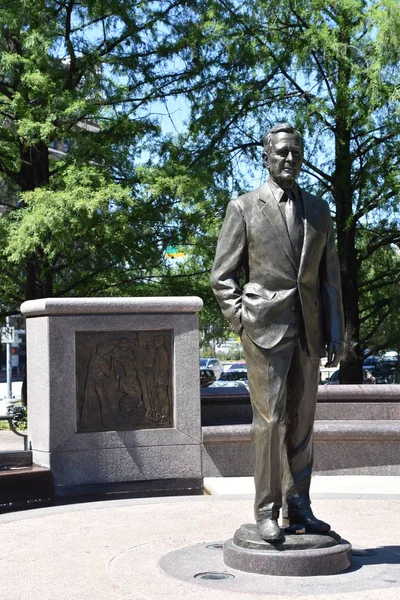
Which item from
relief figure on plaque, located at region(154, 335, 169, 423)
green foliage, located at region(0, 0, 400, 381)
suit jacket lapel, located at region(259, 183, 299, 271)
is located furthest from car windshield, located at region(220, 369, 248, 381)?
suit jacket lapel, located at region(259, 183, 299, 271)

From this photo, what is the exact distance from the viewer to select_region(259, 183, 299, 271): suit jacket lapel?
18.7ft

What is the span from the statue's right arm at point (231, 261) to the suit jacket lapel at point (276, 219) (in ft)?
0.51

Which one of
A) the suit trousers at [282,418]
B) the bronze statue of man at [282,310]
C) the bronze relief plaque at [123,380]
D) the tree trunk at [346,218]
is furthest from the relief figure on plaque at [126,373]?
the tree trunk at [346,218]

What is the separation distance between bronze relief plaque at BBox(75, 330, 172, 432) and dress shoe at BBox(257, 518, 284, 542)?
14.1 feet

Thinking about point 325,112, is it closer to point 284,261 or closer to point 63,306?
point 63,306

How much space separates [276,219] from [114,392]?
4386mm

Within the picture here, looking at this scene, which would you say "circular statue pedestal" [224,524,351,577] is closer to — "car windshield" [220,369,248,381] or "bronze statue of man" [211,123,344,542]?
"bronze statue of man" [211,123,344,542]

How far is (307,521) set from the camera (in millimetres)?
5680

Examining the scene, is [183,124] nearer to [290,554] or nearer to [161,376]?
[161,376]

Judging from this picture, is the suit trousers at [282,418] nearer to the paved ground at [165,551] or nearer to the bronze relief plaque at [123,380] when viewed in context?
the paved ground at [165,551]

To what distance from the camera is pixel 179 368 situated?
9.88m

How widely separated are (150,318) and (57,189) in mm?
7597

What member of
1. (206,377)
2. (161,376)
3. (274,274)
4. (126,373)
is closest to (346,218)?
(161,376)

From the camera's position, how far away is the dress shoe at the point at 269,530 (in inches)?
213
